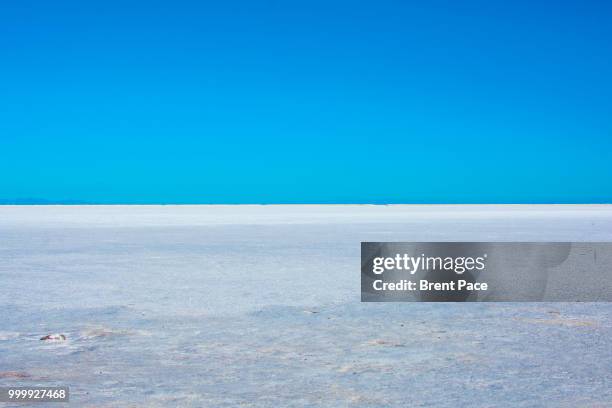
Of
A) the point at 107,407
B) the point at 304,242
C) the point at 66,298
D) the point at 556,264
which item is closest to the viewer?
the point at 107,407

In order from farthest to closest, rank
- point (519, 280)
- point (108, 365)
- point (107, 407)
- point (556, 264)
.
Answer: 1. point (556, 264)
2. point (519, 280)
3. point (108, 365)
4. point (107, 407)

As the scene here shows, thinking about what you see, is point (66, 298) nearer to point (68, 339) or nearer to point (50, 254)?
point (68, 339)

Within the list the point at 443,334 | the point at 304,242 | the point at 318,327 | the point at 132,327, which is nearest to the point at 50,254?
the point at 304,242

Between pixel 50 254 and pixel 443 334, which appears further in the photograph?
pixel 50 254

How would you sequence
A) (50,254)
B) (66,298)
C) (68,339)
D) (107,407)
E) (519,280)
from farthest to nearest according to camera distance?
(50,254)
(519,280)
(66,298)
(68,339)
(107,407)

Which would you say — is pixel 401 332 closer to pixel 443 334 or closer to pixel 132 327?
pixel 443 334

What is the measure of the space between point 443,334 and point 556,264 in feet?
21.4

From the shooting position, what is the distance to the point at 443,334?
563 cm

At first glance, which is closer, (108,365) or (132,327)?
(108,365)

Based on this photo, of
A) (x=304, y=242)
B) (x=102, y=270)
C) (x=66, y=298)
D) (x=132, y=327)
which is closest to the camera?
(x=132, y=327)

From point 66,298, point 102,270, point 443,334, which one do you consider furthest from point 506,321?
point 102,270

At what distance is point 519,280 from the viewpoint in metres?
8.97

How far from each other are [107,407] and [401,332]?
9.35 feet

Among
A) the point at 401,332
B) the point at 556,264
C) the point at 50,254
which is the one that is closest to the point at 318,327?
the point at 401,332
